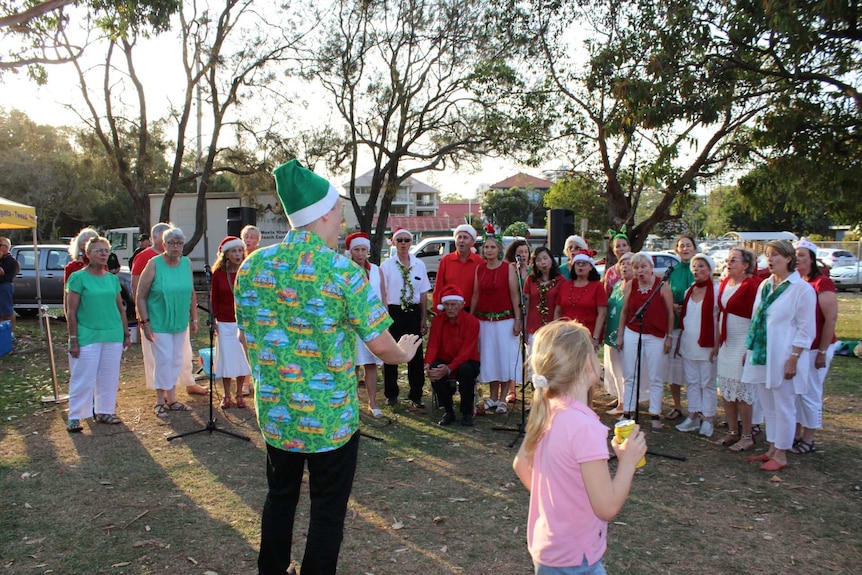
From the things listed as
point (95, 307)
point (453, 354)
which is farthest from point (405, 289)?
point (95, 307)

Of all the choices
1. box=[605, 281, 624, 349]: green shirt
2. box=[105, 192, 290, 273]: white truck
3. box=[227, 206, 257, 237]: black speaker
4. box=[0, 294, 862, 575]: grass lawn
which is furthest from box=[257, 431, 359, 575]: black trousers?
box=[105, 192, 290, 273]: white truck

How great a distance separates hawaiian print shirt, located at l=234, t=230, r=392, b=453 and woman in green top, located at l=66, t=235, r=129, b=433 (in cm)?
414

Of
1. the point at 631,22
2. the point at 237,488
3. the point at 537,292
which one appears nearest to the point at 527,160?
the point at 631,22

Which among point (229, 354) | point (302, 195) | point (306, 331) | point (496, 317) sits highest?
point (302, 195)

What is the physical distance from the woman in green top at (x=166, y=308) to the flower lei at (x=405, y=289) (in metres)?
2.31

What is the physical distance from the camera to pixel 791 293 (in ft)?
16.9

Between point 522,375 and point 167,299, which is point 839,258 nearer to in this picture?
point 522,375

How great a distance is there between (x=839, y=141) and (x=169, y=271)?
9642 millimetres

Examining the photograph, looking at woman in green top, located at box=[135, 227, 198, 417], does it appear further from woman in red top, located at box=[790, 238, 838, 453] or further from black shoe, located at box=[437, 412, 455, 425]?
woman in red top, located at box=[790, 238, 838, 453]

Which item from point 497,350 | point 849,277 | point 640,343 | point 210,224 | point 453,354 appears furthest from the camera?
point 849,277

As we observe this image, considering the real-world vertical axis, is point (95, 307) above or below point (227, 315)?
above

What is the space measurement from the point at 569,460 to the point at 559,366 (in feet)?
1.06

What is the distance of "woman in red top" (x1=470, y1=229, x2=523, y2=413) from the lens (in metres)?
7.00

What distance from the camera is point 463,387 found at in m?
6.66
